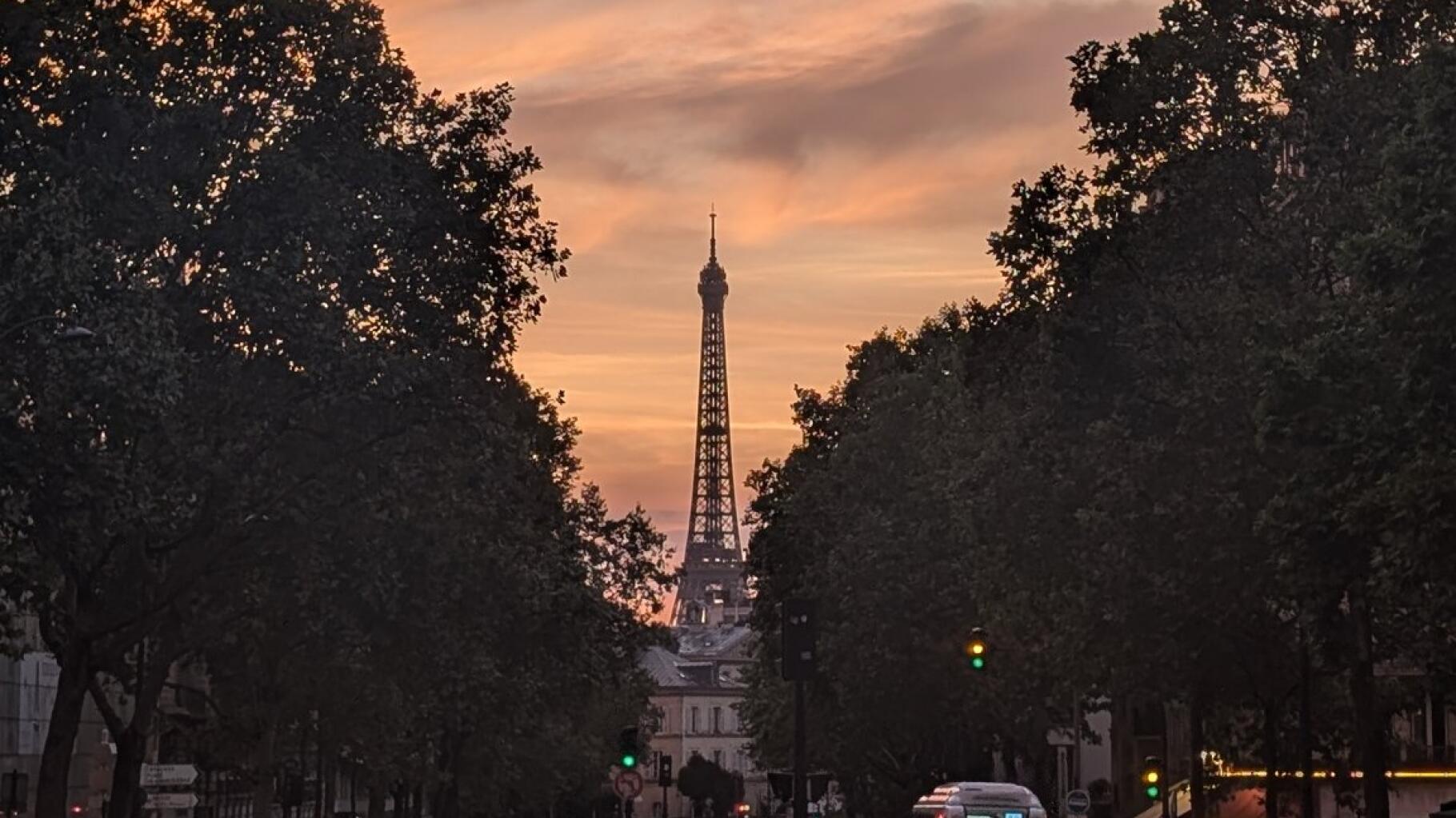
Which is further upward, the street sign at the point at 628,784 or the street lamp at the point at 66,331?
the street lamp at the point at 66,331

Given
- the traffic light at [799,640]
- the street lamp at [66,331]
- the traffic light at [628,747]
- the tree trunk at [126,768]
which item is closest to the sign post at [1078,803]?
the traffic light at [628,747]

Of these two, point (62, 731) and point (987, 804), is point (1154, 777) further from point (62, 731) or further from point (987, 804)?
point (62, 731)

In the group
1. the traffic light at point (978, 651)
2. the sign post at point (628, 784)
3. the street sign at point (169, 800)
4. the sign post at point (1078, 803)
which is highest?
the traffic light at point (978, 651)

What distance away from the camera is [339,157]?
40000 mm

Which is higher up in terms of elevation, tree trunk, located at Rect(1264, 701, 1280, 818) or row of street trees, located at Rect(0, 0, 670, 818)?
row of street trees, located at Rect(0, 0, 670, 818)

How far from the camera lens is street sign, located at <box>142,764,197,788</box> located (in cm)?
4691

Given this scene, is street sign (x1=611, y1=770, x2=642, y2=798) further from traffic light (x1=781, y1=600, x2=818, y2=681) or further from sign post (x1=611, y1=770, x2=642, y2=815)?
traffic light (x1=781, y1=600, x2=818, y2=681)

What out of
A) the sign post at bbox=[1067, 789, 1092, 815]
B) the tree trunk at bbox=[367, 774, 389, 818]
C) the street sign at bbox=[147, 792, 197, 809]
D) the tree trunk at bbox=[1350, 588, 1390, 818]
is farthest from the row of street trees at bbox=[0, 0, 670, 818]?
the tree trunk at bbox=[367, 774, 389, 818]

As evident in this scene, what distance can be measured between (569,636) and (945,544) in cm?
1261

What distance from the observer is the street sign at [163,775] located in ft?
154

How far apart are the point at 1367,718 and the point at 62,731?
60.4ft

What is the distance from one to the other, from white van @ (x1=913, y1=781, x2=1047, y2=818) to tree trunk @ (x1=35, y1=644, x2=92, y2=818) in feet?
40.3

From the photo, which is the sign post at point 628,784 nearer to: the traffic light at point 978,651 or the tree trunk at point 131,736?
the traffic light at point 978,651

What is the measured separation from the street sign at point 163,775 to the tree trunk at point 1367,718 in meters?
20.2
